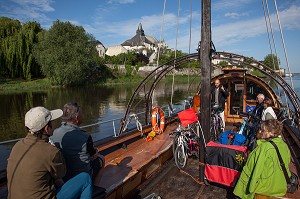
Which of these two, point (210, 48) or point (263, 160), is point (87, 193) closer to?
point (263, 160)

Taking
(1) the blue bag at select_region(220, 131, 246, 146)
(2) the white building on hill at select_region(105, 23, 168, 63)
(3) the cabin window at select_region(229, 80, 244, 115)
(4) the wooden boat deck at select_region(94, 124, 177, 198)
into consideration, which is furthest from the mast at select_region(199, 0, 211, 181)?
(2) the white building on hill at select_region(105, 23, 168, 63)

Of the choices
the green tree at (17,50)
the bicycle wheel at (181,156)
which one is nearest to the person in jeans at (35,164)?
the bicycle wheel at (181,156)

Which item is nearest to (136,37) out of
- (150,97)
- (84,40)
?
(84,40)

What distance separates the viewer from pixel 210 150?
16.7 ft

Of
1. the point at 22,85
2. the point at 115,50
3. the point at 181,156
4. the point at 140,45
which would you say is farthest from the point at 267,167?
the point at 140,45

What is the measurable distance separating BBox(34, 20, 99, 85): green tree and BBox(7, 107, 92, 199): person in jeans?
140 ft

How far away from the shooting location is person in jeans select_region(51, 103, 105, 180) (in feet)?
11.1

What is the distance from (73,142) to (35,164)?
30.2 inches

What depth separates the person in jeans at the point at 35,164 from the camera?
2643 millimetres

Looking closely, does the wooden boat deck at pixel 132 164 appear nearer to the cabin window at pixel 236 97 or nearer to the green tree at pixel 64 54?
the cabin window at pixel 236 97

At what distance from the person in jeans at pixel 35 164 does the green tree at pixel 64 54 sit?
140 feet

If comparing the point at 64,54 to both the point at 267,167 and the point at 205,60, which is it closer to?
the point at 205,60

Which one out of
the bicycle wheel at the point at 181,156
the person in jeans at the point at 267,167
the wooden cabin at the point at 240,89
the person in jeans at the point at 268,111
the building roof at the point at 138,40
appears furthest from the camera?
the building roof at the point at 138,40

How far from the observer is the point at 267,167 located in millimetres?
3635
